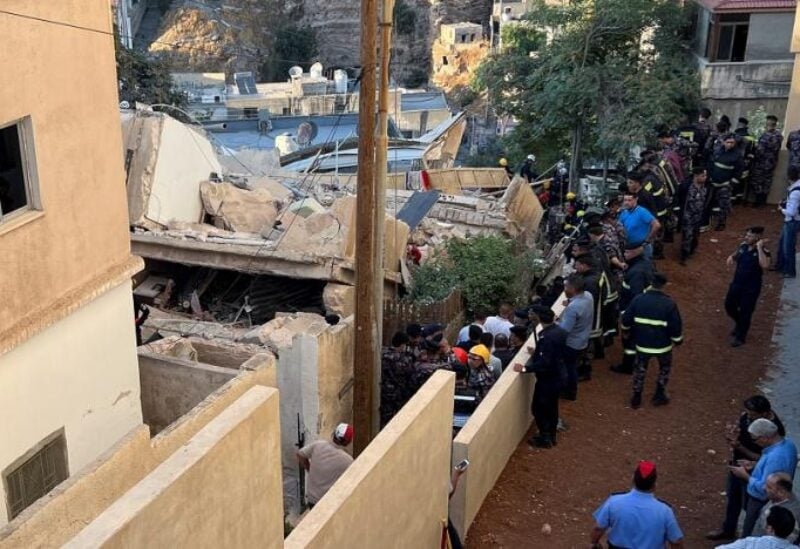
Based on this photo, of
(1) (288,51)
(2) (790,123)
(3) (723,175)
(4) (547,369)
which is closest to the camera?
(4) (547,369)

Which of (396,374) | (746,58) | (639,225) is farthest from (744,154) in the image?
(396,374)

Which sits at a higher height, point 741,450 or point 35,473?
point 741,450

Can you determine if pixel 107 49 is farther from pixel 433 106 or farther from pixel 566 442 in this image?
pixel 433 106

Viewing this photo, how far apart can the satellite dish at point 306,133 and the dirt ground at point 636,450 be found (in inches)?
1045

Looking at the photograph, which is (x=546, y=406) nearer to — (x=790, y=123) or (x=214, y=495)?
(x=214, y=495)

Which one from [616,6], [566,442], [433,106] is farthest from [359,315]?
[433,106]

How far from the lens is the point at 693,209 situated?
508 inches

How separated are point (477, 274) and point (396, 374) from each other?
4785 mm

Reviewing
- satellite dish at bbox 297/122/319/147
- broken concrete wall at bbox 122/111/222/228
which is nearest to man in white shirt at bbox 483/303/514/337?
broken concrete wall at bbox 122/111/222/228

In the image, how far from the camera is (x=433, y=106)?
51719 millimetres

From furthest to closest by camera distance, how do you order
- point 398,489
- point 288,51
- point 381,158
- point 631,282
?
point 288,51 → point 631,282 → point 381,158 → point 398,489

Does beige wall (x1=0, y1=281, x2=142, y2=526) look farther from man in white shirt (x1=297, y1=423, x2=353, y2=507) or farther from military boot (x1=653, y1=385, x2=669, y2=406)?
military boot (x1=653, y1=385, x2=669, y2=406)

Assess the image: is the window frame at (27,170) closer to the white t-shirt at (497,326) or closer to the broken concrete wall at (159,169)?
the white t-shirt at (497,326)

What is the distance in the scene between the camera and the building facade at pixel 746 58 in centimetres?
2069
